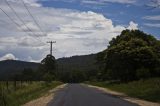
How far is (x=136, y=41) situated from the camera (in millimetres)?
76375

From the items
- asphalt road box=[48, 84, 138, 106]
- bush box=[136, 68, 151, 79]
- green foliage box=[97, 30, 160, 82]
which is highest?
green foliage box=[97, 30, 160, 82]

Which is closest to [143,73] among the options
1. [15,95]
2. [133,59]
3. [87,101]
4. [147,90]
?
[133,59]

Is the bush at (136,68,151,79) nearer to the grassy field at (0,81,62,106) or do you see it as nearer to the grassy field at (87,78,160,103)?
the grassy field at (87,78,160,103)

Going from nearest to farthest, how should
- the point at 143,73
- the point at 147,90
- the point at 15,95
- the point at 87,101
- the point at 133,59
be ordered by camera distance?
the point at 87,101 → the point at 15,95 → the point at 147,90 → the point at 143,73 → the point at 133,59

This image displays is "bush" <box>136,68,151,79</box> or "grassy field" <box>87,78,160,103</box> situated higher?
"bush" <box>136,68,151,79</box>

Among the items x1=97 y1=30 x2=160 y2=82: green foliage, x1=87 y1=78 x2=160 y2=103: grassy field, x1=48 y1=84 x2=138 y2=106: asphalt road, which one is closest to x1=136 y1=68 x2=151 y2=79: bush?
x1=97 y1=30 x2=160 y2=82: green foliage

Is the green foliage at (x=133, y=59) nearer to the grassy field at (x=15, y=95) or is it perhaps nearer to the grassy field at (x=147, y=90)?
the grassy field at (x=147, y=90)

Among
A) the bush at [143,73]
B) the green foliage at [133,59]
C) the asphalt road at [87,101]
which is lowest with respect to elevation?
the asphalt road at [87,101]

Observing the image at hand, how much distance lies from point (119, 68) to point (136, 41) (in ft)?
21.4

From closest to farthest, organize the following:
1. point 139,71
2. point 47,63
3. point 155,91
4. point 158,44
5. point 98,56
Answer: point 155,91 < point 139,71 < point 158,44 < point 98,56 < point 47,63

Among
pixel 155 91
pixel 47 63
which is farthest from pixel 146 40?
pixel 47 63

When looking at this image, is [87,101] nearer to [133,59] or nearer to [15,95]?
[15,95]

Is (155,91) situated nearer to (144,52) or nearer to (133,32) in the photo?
(144,52)

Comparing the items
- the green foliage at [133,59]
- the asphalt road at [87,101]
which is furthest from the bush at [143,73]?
the asphalt road at [87,101]
